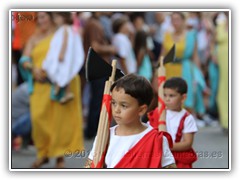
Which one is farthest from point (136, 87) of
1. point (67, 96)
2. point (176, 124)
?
point (67, 96)

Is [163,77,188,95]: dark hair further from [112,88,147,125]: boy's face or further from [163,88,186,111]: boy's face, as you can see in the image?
[112,88,147,125]: boy's face

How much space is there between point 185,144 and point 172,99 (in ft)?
1.04

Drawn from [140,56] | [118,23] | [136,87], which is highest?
[118,23]

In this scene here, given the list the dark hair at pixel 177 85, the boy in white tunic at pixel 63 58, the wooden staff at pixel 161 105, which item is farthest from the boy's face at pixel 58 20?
the wooden staff at pixel 161 105

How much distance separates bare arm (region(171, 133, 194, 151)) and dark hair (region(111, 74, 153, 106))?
0.57 m

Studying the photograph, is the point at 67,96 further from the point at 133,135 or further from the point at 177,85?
the point at 133,135

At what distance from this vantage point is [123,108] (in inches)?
171

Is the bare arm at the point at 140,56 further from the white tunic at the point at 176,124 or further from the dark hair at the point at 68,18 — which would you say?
the white tunic at the point at 176,124

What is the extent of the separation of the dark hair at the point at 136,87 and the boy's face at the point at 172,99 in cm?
66

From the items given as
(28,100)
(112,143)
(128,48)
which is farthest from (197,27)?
(112,143)

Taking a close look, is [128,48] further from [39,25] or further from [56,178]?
[56,178]

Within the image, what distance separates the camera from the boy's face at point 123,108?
4336mm

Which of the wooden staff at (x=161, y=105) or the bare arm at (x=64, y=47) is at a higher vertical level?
the bare arm at (x=64, y=47)
